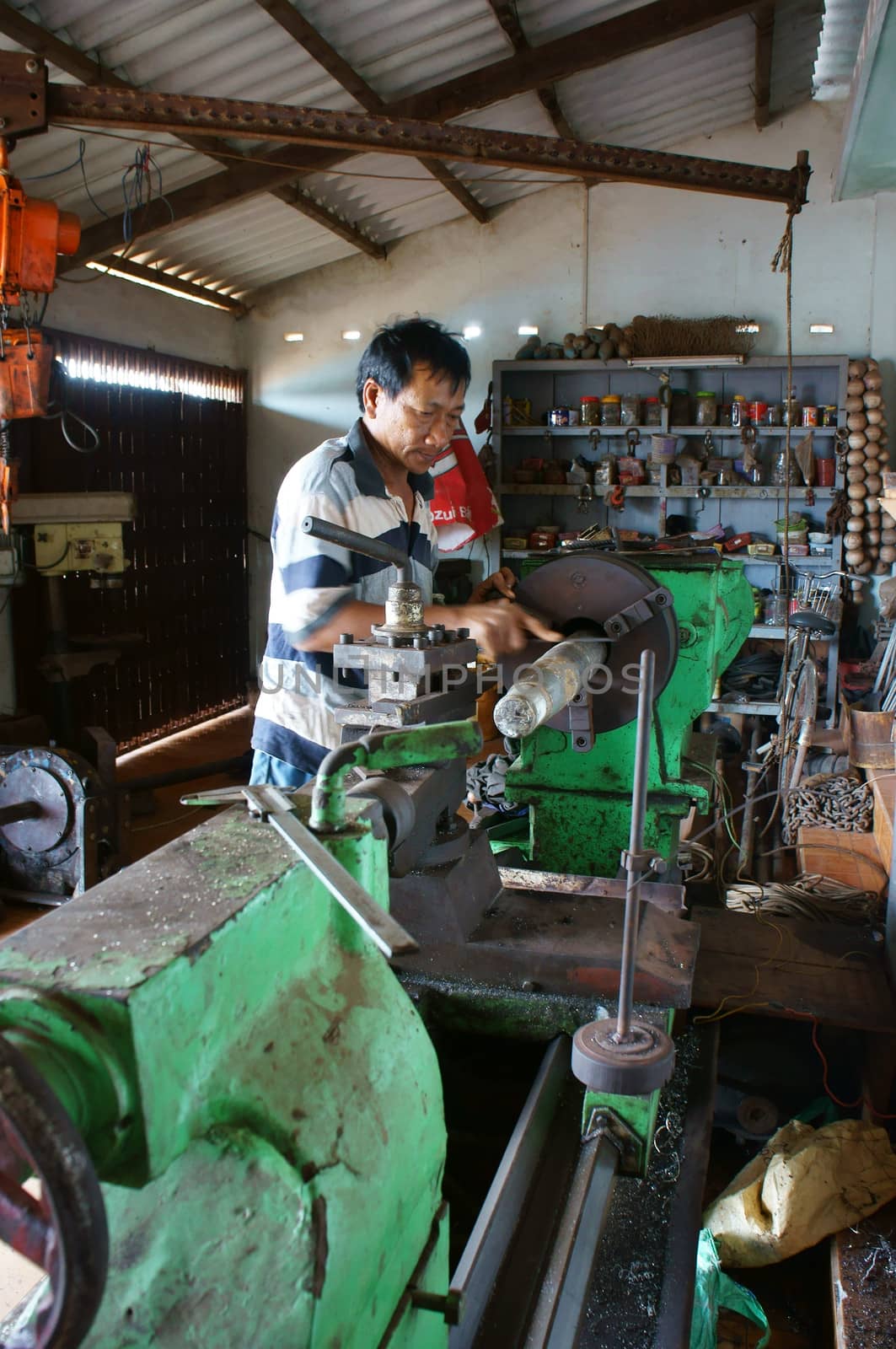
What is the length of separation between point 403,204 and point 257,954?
5.92m

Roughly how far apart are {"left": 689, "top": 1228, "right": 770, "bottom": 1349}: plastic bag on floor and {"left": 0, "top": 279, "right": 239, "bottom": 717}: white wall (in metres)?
3.98

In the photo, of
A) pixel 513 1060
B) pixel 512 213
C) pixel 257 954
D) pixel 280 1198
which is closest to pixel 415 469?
pixel 513 1060

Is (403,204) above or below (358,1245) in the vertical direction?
above

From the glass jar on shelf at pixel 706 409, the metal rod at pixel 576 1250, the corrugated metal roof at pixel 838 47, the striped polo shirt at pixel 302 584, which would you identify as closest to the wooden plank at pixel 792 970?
the metal rod at pixel 576 1250

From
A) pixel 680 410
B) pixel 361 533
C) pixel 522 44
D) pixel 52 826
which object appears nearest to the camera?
pixel 361 533

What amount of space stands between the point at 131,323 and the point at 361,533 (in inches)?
177

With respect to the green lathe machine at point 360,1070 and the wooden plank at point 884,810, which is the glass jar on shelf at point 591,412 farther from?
the green lathe machine at point 360,1070

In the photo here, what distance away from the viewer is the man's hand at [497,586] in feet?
5.27

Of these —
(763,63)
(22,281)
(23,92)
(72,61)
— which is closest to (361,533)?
(23,92)

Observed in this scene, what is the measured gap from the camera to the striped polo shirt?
1.54m

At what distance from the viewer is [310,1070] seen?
642 millimetres

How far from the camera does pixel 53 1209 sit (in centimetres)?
41

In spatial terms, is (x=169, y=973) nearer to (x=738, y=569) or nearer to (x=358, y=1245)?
(x=358, y=1245)

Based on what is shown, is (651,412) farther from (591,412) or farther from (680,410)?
(591,412)
